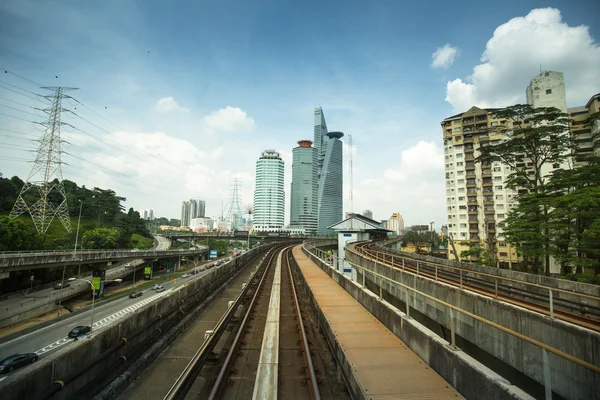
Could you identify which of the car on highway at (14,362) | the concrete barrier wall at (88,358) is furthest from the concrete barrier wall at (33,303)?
the concrete barrier wall at (88,358)

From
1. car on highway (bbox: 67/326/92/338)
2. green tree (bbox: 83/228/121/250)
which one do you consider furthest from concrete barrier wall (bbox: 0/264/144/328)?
green tree (bbox: 83/228/121/250)

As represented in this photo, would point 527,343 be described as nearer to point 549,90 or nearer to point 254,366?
point 254,366

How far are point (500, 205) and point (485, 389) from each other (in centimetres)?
5962

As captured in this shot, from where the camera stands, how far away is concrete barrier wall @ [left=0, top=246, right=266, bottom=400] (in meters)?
4.12

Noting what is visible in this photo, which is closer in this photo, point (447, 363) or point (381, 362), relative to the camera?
point (447, 363)

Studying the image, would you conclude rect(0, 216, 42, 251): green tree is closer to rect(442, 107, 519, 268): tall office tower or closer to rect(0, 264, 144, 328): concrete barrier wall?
rect(0, 264, 144, 328): concrete barrier wall

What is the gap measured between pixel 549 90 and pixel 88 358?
2628 inches

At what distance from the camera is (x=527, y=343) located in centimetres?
743

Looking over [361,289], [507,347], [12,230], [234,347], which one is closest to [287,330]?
[234,347]

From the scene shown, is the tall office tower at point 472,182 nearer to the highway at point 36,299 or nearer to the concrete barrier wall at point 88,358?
the concrete barrier wall at point 88,358

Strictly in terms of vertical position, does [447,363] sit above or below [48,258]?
above

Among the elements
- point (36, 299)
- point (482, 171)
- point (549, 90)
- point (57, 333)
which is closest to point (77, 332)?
point (57, 333)

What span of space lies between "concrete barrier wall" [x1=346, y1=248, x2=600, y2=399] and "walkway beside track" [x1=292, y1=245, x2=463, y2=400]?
84.7 inches

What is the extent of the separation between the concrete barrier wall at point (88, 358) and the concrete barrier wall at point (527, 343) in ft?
28.2
